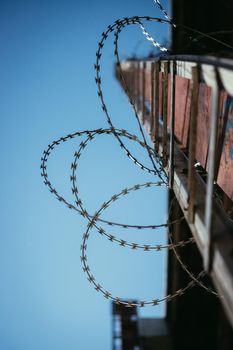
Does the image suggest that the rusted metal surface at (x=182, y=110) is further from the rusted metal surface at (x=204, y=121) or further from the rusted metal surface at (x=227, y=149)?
the rusted metal surface at (x=227, y=149)

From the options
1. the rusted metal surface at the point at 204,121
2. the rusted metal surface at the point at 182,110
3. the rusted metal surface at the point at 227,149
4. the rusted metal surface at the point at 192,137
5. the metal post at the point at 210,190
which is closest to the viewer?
the metal post at the point at 210,190

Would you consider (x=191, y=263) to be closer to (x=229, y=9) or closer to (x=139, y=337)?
(x=139, y=337)

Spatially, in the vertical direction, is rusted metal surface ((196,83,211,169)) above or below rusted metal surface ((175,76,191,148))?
below

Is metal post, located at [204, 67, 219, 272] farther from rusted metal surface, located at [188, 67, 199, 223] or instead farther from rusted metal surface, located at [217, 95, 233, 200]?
rusted metal surface, located at [217, 95, 233, 200]

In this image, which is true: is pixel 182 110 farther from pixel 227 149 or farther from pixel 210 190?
pixel 210 190

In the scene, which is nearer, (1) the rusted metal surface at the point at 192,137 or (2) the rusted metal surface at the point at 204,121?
(1) the rusted metal surface at the point at 192,137

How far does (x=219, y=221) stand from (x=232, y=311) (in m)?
1.04

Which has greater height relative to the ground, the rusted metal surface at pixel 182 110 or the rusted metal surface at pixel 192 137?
the rusted metal surface at pixel 182 110

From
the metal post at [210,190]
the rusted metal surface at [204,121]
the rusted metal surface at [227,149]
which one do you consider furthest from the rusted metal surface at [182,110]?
the metal post at [210,190]

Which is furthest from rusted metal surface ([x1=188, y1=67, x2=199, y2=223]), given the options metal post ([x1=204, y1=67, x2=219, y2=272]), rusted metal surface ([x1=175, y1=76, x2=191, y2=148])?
rusted metal surface ([x1=175, y1=76, x2=191, y2=148])

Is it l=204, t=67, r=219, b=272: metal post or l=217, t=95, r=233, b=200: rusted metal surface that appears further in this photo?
l=217, t=95, r=233, b=200: rusted metal surface

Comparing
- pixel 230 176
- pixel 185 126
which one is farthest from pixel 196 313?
pixel 230 176

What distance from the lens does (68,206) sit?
16.2ft

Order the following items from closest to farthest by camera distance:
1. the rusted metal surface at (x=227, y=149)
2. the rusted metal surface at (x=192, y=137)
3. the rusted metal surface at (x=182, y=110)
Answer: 1. the rusted metal surface at (x=192, y=137)
2. the rusted metal surface at (x=227, y=149)
3. the rusted metal surface at (x=182, y=110)
